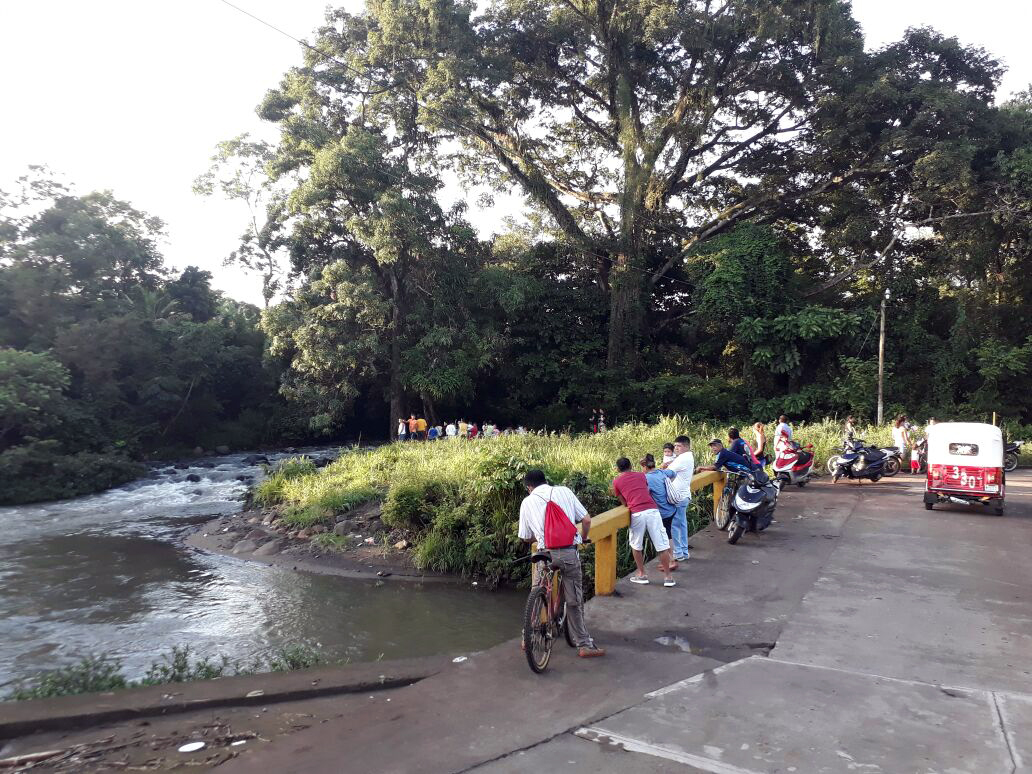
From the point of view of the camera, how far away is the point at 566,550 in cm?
627

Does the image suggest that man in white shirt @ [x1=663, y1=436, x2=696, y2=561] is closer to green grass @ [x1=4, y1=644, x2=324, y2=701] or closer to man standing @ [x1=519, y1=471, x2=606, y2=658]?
man standing @ [x1=519, y1=471, x2=606, y2=658]

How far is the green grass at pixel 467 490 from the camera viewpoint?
1175 centimetres

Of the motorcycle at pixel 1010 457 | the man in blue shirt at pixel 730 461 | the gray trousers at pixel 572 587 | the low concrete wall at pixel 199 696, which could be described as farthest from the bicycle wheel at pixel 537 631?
the motorcycle at pixel 1010 457

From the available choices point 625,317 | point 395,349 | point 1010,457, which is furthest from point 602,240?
point 1010,457

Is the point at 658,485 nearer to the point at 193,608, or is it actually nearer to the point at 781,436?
the point at 781,436

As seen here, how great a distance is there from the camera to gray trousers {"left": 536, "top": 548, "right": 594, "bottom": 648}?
Answer: 6.22 metres

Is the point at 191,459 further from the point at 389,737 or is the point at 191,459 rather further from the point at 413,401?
the point at 389,737

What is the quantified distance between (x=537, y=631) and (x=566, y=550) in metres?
0.78

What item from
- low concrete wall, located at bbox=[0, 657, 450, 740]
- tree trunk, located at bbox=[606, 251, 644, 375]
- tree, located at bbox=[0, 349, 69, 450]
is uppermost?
tree trunk, located at bbox=[606, 251, 644, 375]

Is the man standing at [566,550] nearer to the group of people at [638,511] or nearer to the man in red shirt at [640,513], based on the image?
the group of people at [638,511]

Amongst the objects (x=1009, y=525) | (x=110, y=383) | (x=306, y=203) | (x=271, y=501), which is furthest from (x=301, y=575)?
(x=110, y=383)

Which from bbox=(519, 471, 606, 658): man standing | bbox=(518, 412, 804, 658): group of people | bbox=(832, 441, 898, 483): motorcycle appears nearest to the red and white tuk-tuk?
bbox=(832, 441, 898, 483): motorcycle

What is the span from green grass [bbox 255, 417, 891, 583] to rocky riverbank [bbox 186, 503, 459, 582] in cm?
30

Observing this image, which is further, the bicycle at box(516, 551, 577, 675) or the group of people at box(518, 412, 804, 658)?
the group of people at box(518, 412, 804, 658)
